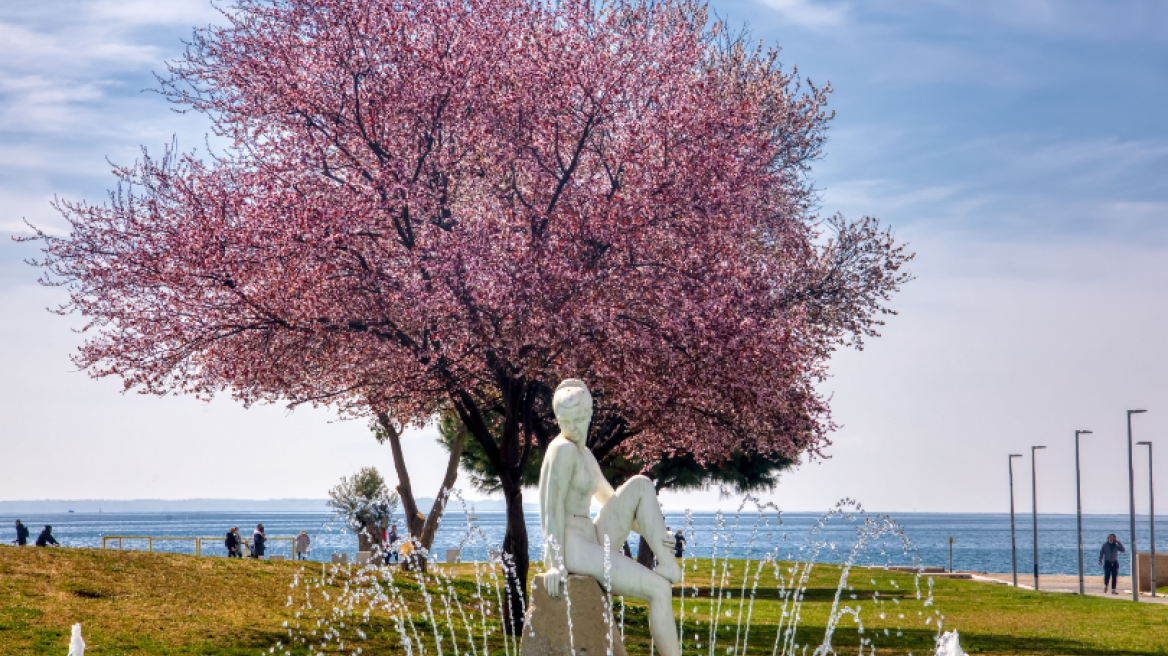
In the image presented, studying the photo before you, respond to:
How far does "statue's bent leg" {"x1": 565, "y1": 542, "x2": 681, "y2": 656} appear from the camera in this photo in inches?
369

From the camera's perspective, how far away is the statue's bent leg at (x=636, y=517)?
9406 mm

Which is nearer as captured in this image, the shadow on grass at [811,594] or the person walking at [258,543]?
the shadow on grass at [811,594]

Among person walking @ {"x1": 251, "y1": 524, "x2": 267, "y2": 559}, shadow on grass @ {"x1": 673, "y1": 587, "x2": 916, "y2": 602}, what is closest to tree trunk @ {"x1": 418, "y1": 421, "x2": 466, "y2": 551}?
shadow on grass @ {"x1": 673, "y1": 587, "x2": 916, "y2": 602}

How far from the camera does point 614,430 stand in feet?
71.2

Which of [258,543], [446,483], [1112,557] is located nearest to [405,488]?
[446,483]

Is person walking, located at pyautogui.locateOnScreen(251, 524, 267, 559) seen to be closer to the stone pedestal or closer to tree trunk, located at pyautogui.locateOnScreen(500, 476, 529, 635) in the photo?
tree trunk, located at pyautogui.locateOnScreen(500, 476, 529, 635)

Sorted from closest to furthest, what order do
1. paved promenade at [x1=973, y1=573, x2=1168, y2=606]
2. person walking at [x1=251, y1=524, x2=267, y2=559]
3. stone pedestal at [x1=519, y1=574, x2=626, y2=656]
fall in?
stone pedestal at [x1=519, y1=574, x2=626, y2=656], paved promenade at [x1=973, y1=573, x2=1168, y2=606], person walking at [x1=251, y1=524, x2=267, y2=559]

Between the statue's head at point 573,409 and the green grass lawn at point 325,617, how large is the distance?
469 cm

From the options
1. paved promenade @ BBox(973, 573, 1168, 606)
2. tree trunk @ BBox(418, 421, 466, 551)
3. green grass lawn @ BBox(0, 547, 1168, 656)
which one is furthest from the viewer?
paved promenade @ BBox(973, 573, 1168, 606)

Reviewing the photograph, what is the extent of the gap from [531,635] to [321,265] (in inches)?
320

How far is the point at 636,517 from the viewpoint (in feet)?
31.4

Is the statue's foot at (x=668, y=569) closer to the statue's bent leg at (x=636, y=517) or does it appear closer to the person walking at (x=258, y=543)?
the statue's bent leg at (x=636, y=517)

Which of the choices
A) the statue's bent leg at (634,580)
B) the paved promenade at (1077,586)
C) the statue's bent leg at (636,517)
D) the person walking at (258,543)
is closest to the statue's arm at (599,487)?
the statue's bent leg at (636,517)

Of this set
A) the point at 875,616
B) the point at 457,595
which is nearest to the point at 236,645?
the point at 457,595
